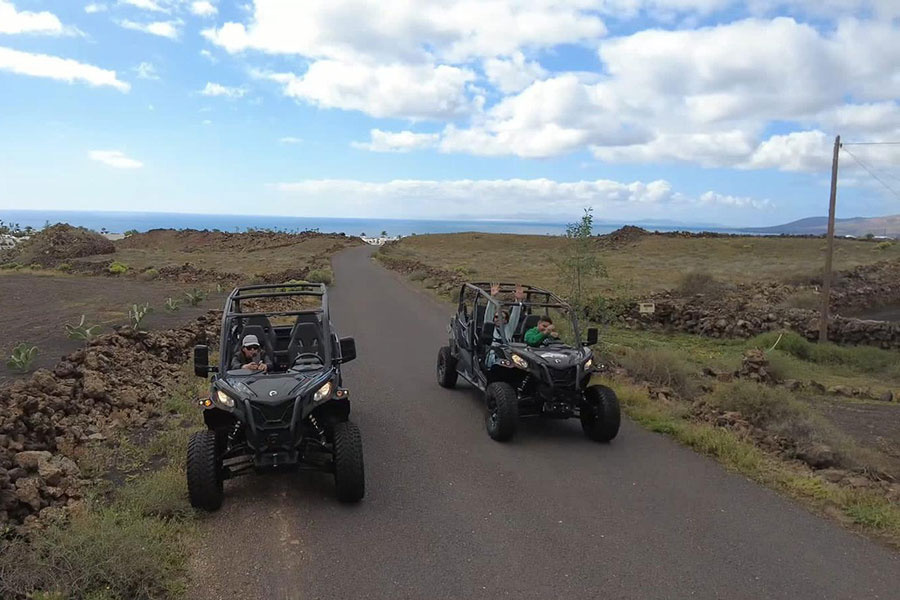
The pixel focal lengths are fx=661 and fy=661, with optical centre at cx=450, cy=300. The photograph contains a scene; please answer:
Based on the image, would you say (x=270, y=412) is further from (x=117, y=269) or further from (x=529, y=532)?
(x=117, y=269)

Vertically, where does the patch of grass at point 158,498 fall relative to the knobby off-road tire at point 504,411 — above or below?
below

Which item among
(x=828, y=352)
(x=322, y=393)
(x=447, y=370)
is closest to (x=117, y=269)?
(x=447, y=370)

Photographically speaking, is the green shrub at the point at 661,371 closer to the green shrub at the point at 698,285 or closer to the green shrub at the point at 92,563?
the green shrub at the point at 92,563

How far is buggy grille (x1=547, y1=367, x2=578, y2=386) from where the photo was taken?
8703mm

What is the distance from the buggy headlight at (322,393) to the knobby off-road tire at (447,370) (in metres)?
5.19

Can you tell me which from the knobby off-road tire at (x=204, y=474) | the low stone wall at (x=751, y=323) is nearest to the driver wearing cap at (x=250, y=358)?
the knobby off-road tire at (x=204, y=474)

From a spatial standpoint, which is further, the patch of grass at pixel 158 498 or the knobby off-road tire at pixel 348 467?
the knobby off-road tire at pixel 348 467

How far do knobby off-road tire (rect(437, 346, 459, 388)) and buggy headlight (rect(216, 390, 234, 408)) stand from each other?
18.7ft

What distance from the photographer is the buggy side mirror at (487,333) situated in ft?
32.1

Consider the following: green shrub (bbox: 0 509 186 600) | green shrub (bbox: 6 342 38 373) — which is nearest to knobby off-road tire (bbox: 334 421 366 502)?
green shrub (bbox: 0 509 186 600)

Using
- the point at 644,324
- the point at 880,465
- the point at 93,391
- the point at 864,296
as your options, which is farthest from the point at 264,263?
the point at 880,465

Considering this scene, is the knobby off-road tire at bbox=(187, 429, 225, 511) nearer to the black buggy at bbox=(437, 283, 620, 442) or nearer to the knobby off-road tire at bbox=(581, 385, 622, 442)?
the black buggy at bbox=(437, 283, 620, 442)

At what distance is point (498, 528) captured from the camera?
621cm

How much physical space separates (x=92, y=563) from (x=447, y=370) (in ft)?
24.9
